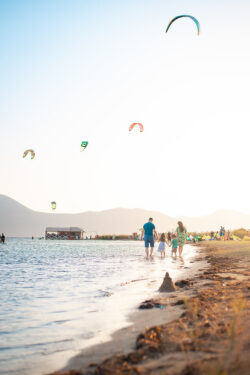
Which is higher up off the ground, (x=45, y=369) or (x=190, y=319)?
(x=190, y=319)

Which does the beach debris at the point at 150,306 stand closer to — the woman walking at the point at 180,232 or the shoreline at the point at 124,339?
the shoreline at the point at 124,339

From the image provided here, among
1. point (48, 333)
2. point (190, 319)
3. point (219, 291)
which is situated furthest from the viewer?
point (219, 291)

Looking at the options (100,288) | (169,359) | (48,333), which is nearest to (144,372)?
(169,359)

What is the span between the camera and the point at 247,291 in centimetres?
623

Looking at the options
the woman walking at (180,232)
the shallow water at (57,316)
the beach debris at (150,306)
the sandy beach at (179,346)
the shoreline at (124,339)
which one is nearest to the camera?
the sandy beach at (179,346)

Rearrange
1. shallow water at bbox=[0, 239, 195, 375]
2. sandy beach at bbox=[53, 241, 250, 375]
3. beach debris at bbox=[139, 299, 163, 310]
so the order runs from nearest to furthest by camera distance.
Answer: sandy beach at bbox=[53, 241, 250, 375], shallow water at bbox=[0, 239, 195, 375], beach debris at bbox=[139, 299, 163, 310]

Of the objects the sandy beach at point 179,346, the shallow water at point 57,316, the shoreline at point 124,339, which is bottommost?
the shallow water at point 57,316

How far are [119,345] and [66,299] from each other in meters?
3.88

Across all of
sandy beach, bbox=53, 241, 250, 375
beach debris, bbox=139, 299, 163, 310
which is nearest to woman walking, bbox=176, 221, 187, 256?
beach debris, bbox=139, 299, 163, 310

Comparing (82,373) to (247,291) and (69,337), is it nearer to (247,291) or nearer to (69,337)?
(69,337)

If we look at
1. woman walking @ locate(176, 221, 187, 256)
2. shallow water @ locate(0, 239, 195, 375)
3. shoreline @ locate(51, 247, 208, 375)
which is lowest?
shallow water @ locate(0, 239, 195, 375)

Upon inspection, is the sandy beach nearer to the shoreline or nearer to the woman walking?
the shoreline

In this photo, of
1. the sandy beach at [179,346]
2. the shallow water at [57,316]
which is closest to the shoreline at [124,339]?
the sandy beach at [179,346]

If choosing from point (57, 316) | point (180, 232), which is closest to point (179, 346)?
point (57, 316)
